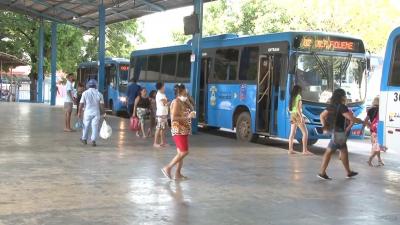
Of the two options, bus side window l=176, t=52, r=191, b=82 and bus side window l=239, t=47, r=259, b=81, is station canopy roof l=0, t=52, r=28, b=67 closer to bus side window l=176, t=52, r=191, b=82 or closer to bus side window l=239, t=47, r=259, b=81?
bus side window l=176, t=52, r=191, b=82

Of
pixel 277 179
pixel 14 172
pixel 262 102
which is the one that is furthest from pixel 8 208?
pixel 262 102

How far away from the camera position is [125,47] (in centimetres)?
4806

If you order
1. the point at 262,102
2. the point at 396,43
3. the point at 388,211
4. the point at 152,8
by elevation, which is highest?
the point at 152,8

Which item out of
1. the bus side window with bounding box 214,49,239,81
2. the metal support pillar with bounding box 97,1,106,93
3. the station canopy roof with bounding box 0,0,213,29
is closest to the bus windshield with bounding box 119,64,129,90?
the metal support pillar with bounding box 97,1,106,93

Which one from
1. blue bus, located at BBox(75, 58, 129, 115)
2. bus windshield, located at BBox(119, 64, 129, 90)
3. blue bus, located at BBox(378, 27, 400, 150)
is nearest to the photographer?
blue bus, located at BBox(378, 27, 400, 150)

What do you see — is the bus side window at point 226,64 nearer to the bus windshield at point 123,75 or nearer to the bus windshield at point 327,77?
the bus windshield at point 327,77

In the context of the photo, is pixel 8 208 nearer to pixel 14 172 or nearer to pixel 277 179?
pixel 14 172

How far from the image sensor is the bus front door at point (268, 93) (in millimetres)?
15812

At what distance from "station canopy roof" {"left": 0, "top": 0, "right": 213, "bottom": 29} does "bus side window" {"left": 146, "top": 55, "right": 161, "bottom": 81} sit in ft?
8.20

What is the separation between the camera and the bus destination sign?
1523 centimetres

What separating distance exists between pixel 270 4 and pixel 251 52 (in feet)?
65.4

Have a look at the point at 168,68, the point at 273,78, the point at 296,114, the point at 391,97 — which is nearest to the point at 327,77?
the point at 273,78

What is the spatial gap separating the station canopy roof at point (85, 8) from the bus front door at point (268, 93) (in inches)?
314

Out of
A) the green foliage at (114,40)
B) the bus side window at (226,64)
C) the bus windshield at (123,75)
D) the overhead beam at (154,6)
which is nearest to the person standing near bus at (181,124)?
the bus side window at (226,64)
